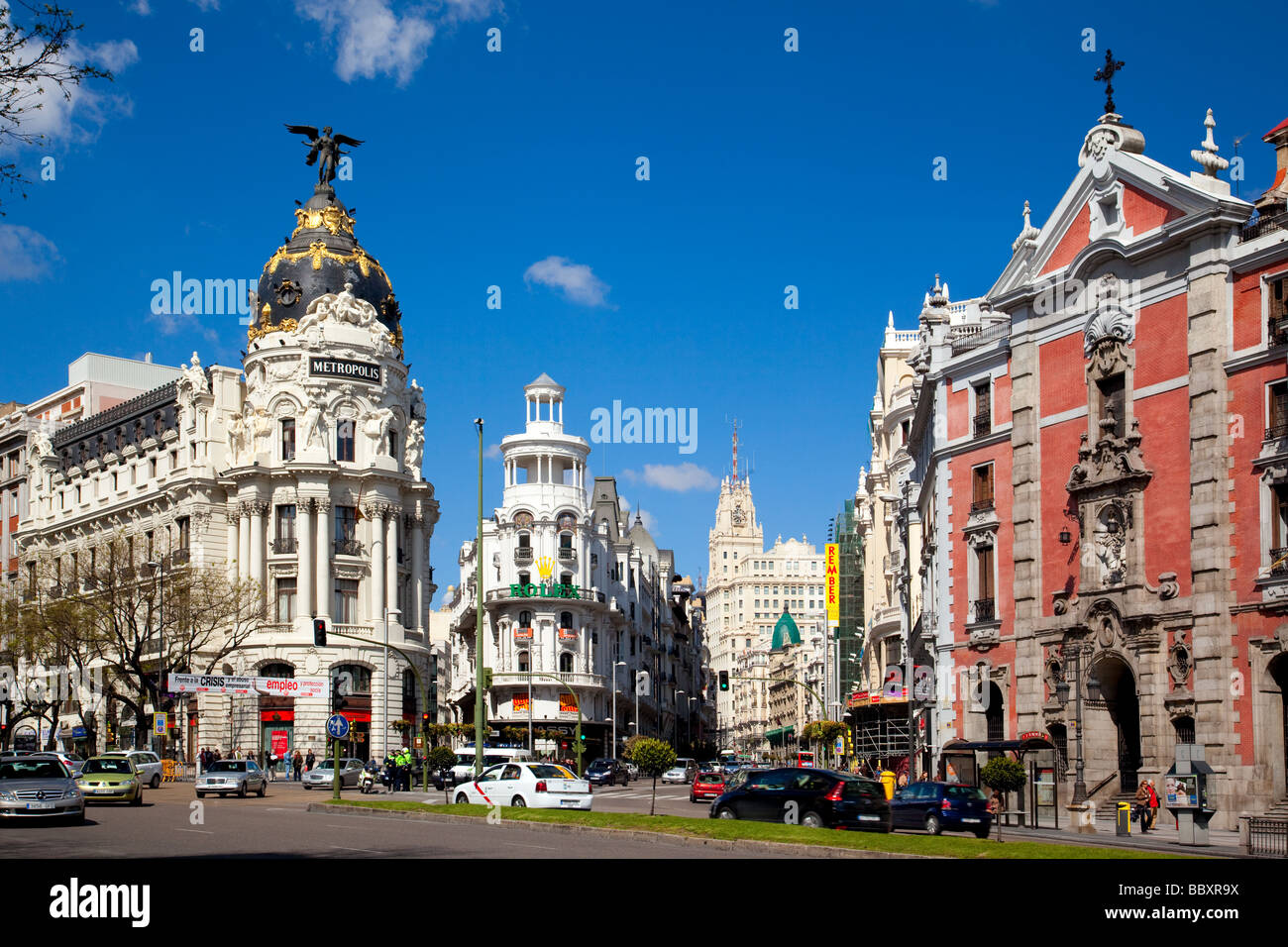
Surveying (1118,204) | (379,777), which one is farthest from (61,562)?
(1118,204)

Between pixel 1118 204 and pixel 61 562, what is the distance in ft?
240

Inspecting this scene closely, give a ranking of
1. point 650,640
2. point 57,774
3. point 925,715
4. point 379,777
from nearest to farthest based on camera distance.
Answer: point 57,774, point 925,715, point 379,777, point 650,640

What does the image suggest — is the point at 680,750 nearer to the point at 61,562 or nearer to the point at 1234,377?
the point at 61,562

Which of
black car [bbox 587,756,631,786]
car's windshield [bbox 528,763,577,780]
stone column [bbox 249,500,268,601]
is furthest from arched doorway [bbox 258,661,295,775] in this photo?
car's windshield [bbox 528,763,577,780]

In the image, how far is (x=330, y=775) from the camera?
57219 mm

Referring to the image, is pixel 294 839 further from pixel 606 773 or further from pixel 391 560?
pixel 391 560

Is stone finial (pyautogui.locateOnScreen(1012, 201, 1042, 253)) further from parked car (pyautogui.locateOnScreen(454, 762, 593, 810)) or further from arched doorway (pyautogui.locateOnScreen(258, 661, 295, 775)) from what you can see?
arched doorway (pyautogui.locateOnScreen(258, 661, 295, 775))

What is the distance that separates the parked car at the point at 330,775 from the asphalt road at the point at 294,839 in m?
22.3

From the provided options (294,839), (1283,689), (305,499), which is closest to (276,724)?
(305,499)

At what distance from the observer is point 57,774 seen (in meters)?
29.8

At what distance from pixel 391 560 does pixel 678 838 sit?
57785 millimetres

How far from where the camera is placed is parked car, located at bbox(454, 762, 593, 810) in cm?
3684

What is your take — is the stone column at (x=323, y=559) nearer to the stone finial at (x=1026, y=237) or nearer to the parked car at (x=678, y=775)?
the parked car at (x=678, y=775)
